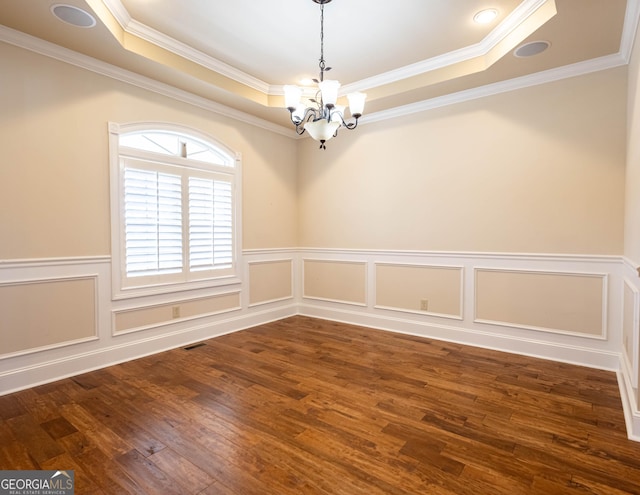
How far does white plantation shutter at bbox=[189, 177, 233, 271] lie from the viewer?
4043 mm

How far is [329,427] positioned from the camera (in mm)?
2268

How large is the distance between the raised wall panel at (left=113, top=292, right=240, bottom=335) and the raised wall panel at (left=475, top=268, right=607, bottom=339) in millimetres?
3062

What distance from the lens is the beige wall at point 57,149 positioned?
276cm

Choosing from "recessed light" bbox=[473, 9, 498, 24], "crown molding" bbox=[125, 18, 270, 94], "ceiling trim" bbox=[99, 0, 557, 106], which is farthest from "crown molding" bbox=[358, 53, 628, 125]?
"crown molding" bbox=[125, 18, 270, 94]

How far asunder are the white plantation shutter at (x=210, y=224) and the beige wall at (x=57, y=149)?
87cm

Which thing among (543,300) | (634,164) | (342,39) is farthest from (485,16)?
(543,300)

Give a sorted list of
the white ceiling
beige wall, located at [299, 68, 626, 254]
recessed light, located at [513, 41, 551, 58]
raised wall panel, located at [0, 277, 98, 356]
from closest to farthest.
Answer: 1. the white ceiling
2. raised wall panel, located at [0, 277, 98, 356]
3. recessed light, located at [513, 41, 551, 58]
4. beige wall, located at [299, 68, 626, 254]

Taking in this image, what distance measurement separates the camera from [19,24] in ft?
8.61

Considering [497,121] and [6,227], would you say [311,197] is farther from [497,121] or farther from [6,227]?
[6,227]

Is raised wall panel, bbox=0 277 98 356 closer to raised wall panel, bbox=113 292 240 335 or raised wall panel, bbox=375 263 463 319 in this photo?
raised wall panel, bbox=113 292 240 335

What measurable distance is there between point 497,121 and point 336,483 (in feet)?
12.2

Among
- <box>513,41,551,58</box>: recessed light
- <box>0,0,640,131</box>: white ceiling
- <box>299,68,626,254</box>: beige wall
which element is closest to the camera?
<box>0,0,640,131</box>: white ceiling

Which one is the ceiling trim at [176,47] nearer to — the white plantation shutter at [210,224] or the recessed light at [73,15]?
the recessed light at [73,15]

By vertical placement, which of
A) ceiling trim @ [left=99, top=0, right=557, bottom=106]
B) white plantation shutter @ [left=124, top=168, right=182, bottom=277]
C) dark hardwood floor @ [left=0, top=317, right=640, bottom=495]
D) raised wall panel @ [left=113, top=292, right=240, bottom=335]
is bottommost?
dark hardwood floor @ [left=0, top=317, right=640, bottom=495]
